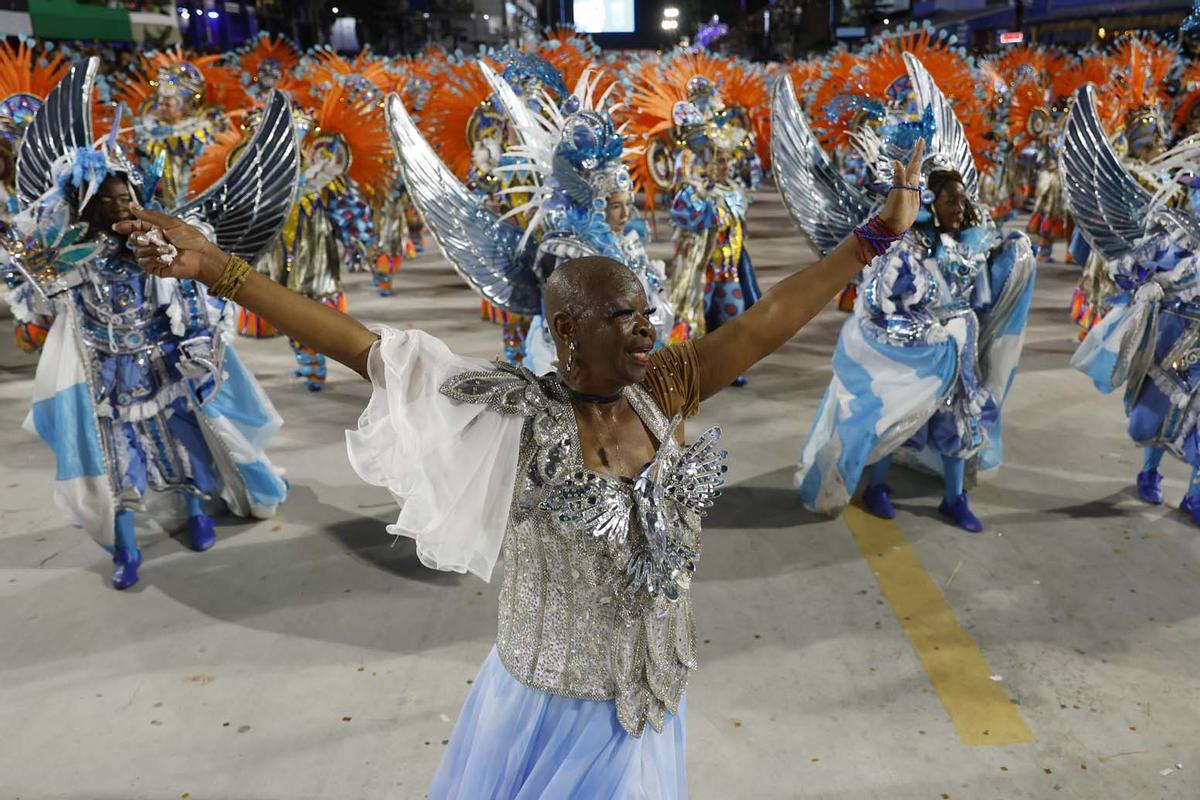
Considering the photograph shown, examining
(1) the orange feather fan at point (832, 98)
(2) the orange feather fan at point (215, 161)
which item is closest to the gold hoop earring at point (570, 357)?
(2) the orange feather fan at point (215, 161)

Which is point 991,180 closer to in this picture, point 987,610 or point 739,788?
point 987,610

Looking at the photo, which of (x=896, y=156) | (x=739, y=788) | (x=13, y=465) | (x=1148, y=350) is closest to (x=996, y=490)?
(x=1148, y=350)

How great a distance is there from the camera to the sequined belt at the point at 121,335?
13.0ft

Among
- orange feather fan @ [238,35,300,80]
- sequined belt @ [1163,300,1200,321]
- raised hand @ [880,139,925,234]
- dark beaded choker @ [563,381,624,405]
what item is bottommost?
sequined belt @ [1163,300,1200,321]

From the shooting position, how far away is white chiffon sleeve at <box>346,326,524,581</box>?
160cm

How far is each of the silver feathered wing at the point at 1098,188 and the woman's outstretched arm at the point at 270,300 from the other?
14.2 feet

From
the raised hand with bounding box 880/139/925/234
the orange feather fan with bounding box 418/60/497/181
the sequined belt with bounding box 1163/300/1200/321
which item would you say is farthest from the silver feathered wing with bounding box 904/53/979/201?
the orange feather fan with bounding box 418/60/497/181

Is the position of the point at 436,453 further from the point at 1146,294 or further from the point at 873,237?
the point at 1146,294

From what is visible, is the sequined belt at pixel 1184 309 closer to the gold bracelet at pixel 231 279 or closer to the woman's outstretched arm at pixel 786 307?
the woman's outstretched arm at pixel 786 307

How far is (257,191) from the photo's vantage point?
13.7ft

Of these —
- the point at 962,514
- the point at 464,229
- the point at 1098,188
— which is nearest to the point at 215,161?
the point at 464,229

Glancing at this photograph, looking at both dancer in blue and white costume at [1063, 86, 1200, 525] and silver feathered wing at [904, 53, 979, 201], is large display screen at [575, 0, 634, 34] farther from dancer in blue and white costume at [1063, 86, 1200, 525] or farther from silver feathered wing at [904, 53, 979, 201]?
silver feathered wing at [904, 53, 979, 201]

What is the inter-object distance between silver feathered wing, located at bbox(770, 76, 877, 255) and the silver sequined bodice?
3.00m

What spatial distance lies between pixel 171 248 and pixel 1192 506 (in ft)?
15.6
